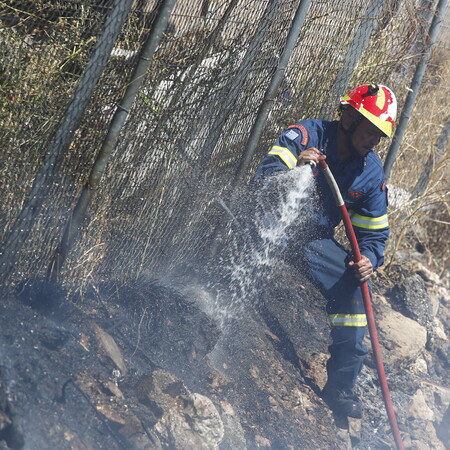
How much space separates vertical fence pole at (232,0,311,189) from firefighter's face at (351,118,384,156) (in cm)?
67

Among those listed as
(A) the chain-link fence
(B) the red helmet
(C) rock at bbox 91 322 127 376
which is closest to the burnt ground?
(C) rock at bbox 91 322 127 376

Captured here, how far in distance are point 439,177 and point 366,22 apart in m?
2.67

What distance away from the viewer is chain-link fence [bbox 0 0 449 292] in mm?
3256

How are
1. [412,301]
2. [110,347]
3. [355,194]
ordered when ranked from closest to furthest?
[110,347] < [355,194] < [412,301]

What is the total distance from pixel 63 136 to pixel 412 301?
4.58m

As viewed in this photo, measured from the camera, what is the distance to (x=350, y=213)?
498 centimetres

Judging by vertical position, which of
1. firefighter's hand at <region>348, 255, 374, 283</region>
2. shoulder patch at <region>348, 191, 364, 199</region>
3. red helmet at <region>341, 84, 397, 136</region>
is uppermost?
red helmet at <region>341, 84, 397, 136</region>

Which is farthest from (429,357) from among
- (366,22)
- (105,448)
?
(105,448)

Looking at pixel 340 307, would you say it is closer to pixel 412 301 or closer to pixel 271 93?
Result: pixel 271 93

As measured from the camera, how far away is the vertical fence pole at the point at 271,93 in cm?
456

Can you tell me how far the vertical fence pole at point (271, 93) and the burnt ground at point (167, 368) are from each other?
1.04 metres

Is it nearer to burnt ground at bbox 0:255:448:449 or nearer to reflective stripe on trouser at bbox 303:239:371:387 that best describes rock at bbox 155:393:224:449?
burnt ground at bbox 0:255:448:449

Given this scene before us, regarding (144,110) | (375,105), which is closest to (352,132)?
(375,105)

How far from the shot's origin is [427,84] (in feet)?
23.9
